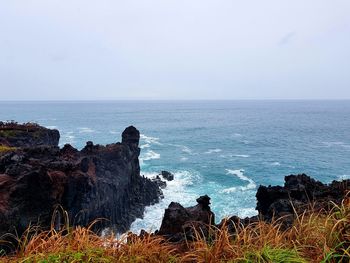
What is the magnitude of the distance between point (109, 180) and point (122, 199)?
4432mm

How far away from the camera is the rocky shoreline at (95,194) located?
47.4ft

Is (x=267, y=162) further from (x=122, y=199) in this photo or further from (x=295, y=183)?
(x=295, y=183)

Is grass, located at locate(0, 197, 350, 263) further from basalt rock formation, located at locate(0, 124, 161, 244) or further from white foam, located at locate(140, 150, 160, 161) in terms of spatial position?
white foam, located at locate(140, 150, 160, 161)

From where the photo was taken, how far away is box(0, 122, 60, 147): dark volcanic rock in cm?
4025

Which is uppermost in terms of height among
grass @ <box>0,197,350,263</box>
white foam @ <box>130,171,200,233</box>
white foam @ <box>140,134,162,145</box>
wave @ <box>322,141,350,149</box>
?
grass @ <box>0,197,350,263</box>

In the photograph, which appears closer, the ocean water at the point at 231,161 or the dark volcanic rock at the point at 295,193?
the dark volcanic rock at the point at 295,193

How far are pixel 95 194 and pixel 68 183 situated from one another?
9450 mm

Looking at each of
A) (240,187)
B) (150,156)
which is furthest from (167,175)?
(150,156)

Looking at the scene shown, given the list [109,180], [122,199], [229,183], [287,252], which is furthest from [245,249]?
[229,183]

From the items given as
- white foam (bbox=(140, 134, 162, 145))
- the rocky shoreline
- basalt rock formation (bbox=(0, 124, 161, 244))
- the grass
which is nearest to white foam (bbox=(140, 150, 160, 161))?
white foam (bbox=(140, 134, 162, 145))

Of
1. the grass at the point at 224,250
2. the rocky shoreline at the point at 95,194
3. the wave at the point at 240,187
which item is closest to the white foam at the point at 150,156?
the wave at the point at 240,187

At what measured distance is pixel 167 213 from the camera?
567 inches

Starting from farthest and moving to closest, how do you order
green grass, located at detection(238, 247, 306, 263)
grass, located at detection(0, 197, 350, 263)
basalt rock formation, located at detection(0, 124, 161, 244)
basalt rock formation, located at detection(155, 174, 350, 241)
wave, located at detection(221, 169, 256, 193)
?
wave, located at detection(221, 169, 256, 193), basalt rock formation, located at detection(0, 124, 161, 244), basalt rock formation, located at detection(155, 174, 350, 241), grass, located at detection(0, 197, 350, 263), green grass, located at detection(238, 247, 306, 263)

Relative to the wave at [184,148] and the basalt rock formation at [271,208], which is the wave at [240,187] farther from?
the basalt rock formation at [271,208]
